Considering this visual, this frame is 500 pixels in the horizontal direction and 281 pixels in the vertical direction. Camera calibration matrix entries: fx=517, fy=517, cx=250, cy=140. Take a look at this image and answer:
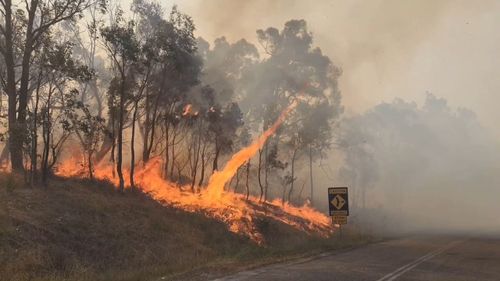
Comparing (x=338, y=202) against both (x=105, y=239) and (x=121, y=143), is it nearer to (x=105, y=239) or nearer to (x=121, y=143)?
(x=105, y=239)

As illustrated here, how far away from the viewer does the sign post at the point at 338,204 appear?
28923 mm

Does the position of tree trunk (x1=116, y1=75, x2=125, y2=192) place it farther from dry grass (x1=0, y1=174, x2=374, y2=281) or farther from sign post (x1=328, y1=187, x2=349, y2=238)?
sign post (x1=328, y1=187, x2=349, y2=238)

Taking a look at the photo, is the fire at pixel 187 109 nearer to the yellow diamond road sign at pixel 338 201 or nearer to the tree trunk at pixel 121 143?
the tree trunk at pixel 121 143

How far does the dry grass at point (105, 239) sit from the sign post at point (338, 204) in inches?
62.3

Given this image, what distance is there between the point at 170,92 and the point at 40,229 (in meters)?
24.0

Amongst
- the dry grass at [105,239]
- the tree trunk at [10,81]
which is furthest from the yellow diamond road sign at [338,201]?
the tree trunk at [10,81]

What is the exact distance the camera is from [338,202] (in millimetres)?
29250

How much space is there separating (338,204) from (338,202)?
11 centimetres

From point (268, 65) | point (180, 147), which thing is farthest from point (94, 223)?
point (268, 65)

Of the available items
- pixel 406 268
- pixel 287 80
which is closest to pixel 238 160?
pixel 287 80

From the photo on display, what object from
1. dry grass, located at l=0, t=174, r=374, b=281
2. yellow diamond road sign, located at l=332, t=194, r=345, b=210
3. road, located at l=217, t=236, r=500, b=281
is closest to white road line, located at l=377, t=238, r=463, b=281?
road, located at l=217, t=236, r=500, b=281

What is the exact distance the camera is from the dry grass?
704 inches

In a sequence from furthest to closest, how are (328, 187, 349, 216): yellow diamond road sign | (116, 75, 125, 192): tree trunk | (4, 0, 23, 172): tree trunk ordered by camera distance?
(116, 75, 125, 192): tree trunk, (4, 0, 23, 172): tree trunk, (328, 187, 349, 216): yellow diamond road sign

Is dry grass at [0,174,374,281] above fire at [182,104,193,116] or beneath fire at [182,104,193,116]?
beneath
